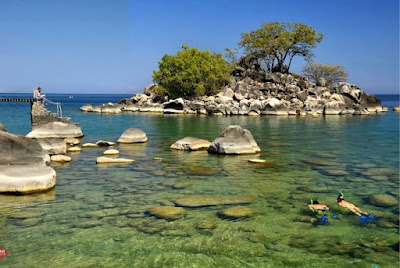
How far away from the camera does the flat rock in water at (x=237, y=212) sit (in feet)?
38.9

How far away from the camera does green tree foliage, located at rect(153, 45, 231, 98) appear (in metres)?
75.1

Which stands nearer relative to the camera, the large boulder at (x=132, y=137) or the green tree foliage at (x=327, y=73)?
the large boulder at (x=132, y=137)

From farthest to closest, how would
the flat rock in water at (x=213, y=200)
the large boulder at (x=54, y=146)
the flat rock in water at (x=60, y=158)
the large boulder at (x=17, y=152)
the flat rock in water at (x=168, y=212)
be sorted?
the large boulder at (x=54, y=146)
the flat rock in water at (x=60, y=158)
the large boulder at (x=17, y=152)
the flat rock in water at (x=213, y=200)
the flat rock in water at (x=168, y=212)

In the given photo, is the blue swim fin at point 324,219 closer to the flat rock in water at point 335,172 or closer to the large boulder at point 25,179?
the flat rock in water at point 335,172

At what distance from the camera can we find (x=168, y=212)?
12086 millimetres

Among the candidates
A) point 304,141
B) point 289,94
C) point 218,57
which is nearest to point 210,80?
point 218,57

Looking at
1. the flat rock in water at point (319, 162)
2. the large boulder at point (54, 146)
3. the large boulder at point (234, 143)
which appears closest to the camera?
the flat rock in water at point (319, 162)

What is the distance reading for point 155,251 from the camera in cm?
→ 937

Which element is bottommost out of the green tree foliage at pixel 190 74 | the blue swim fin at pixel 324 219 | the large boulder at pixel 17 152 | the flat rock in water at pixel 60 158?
the blue swim fin at pixel 324 219

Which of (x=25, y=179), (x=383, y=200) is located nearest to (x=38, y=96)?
(x=25, y=179)

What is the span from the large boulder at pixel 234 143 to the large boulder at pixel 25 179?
11.0m

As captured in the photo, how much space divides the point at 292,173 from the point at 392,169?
18.5ft

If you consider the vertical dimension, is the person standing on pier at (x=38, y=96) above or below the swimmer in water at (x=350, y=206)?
above

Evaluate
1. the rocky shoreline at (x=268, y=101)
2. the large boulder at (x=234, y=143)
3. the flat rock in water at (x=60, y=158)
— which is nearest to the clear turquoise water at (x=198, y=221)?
the flat rock in water at (x=60, y=158)
